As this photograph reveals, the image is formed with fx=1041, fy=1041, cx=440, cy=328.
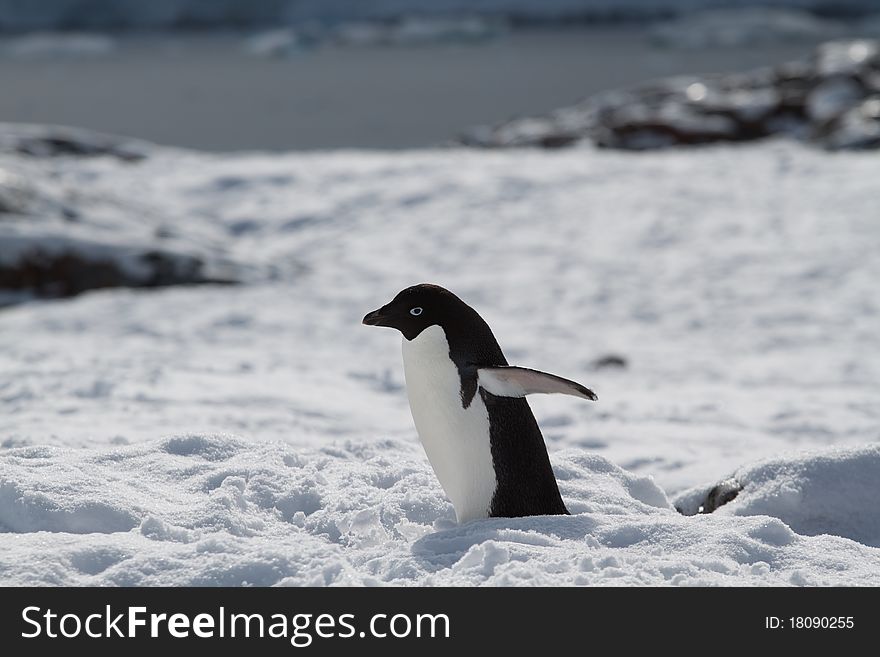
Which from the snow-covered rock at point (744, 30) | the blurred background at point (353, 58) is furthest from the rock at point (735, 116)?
the snow-covered rock at point (744, 30)

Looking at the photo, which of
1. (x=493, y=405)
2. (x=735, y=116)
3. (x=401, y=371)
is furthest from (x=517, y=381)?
(x=735, y=116)

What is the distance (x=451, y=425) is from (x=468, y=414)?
5 centimetres

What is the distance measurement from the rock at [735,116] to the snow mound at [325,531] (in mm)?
9700

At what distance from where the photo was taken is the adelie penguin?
2.39m

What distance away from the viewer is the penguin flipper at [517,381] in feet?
7.44

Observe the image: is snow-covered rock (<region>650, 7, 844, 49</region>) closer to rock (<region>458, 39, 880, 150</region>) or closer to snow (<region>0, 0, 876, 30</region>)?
snow (<region>0, 0, 876, 30</region>)

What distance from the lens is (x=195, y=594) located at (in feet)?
6.04

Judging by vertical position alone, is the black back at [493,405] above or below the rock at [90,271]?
below

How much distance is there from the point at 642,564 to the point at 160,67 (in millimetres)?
26188

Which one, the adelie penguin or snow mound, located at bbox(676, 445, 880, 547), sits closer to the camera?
the adelie penguin

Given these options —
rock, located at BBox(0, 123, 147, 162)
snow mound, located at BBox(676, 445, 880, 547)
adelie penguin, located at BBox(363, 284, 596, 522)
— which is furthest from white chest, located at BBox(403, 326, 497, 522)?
rock, located at BBox(0, 123, 147, 162)

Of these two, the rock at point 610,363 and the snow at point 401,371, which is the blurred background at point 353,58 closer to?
the snow at point 401,371

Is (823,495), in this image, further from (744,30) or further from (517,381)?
(744,30)

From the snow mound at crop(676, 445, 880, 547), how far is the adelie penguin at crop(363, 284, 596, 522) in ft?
2.20
